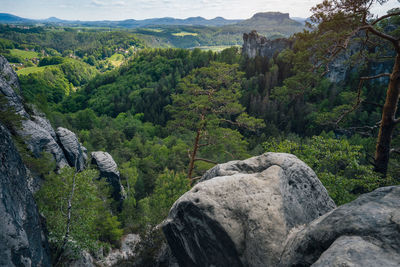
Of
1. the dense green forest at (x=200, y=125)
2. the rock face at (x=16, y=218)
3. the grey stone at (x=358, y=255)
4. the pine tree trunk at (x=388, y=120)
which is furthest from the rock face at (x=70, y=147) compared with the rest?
the pine tree trunk at (x=388, y=120)

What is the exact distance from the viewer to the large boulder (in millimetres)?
4359

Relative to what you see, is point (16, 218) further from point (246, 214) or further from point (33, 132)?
point (33, 132)

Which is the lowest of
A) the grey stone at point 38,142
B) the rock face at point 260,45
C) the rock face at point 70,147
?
the rock face at point 70,147

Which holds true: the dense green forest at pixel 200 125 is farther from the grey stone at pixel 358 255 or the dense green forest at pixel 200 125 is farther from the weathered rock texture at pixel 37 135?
the grey stone at pixel 358 255

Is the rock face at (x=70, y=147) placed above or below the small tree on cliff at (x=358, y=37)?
below

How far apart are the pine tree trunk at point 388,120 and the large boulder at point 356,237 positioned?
3588mm

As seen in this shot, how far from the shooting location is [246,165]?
31.8 feet

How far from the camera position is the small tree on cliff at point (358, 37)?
7.44 meters

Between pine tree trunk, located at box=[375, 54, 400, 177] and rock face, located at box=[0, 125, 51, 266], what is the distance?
1355 cm

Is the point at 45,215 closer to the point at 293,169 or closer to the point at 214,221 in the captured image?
the point at 214,221

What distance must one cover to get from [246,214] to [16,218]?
8.02 metres

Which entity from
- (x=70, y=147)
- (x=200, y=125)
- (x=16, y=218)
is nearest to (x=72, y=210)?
(x=16, y=218)

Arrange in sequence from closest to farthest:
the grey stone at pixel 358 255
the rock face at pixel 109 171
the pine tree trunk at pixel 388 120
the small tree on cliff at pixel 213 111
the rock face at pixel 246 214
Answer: the grey stone at pixel 358 255 < the rock face at pixel 246 214 < the pine tree trunk at pixel 388 120 < the small tree on cliff at pixel 213 111 < the rock face at pixel 109 171

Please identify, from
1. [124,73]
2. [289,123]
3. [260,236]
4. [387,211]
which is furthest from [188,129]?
[124,73]
